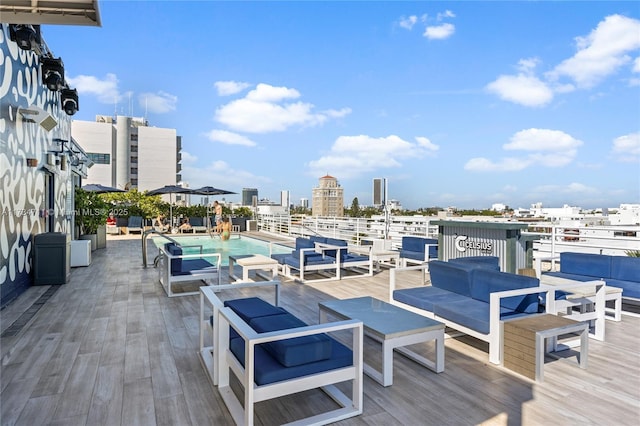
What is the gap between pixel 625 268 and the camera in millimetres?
4555

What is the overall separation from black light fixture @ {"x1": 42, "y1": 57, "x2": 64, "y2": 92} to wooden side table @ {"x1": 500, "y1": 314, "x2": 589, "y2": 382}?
7777 millimetres

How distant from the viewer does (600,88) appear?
54.3 ft

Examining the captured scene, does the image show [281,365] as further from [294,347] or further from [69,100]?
[69,100]

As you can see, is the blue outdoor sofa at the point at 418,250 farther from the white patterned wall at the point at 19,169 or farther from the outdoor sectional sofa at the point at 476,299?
the white patterned wall at the point at 19,169

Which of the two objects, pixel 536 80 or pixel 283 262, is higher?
pixel 536 80

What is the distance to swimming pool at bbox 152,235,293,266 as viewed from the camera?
10.9 meters

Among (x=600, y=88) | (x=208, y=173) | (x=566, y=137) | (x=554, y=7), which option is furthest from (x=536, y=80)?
(x=208, y=173)

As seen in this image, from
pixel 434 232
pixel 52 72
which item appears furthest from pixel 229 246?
pixel 52 72

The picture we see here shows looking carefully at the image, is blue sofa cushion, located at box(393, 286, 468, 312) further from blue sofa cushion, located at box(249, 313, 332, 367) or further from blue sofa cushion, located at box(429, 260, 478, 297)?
blue sofa cushion, located at box(249, 313, 332, 367)

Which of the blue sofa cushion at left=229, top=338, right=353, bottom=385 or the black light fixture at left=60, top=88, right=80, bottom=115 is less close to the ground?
the black light fixture at left=60, top=88, right=80, bottom=115

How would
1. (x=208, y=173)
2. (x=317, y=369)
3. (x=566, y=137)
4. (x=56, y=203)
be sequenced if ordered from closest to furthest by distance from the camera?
1. (x=317, y=369)
2. (x=56, y=203)
3. (x=566, y=137)
4. (x=208, y=173)

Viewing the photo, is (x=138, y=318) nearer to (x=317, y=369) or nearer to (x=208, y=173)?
(x=317, y=369)

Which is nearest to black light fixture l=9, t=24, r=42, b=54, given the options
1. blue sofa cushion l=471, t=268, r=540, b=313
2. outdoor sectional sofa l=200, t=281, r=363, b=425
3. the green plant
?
the green plant

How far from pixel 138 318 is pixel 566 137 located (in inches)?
1214
